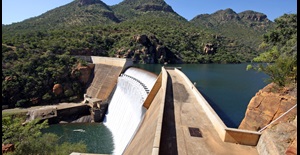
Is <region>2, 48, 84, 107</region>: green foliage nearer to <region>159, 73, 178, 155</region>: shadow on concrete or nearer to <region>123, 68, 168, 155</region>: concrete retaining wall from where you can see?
<region>123, 68, 168, 155</region>: concrete retaining wall

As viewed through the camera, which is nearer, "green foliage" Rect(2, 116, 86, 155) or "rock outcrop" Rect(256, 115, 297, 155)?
"rock outcrop" Rect(256, 115, 297, 155)

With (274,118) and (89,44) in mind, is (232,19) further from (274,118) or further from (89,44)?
(274,118)

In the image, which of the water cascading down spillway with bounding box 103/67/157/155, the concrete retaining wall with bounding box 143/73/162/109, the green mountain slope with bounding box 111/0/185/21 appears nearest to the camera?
the water cascading down spillway with bounding box 103/67/157/155

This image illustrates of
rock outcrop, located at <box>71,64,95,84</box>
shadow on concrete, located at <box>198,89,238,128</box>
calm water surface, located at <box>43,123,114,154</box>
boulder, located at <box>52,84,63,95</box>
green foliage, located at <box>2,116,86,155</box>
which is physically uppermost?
rock outcrop, located at <box>71,64,95,84</box>

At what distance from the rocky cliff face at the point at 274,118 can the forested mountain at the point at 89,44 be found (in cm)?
1135

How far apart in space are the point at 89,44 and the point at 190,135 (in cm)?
5087

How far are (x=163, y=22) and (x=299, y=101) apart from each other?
112545mm

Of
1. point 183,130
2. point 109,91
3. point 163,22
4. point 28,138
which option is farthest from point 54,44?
point 163,22

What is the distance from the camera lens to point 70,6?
409 ft

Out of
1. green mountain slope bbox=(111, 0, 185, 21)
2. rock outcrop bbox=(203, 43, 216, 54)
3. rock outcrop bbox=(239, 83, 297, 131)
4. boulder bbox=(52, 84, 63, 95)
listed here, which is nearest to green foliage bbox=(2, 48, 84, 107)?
boulder bbox=(52, 84, 63, 95)

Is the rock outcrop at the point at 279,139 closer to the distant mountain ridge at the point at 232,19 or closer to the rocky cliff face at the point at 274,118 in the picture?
the rocky cliff face at the point at 274,118

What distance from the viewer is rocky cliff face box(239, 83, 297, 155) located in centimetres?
633

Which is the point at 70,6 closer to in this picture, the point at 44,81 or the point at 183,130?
the point at 44,81

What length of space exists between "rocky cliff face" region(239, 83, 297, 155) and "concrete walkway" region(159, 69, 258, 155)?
104cm
